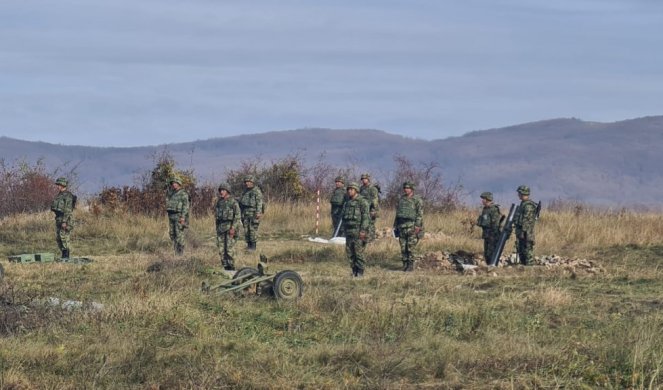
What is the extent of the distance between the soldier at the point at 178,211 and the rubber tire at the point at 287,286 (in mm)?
7680

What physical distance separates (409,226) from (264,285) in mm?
6784

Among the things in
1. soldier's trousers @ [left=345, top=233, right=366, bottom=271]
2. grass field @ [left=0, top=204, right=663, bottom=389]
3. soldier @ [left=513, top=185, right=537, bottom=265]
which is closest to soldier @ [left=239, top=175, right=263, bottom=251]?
grass field @ [left=0, top=204, right=663, bottom=389]

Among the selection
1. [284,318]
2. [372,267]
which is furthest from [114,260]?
[284,318]

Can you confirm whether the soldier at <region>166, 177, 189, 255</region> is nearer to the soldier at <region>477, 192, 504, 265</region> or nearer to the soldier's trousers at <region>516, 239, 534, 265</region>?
the soldier at <region>477, 192, 504, 265</region>

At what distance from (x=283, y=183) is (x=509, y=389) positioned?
3035 cm

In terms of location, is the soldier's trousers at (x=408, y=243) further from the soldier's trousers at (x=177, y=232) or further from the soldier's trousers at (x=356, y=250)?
the soldier's trousers at (x=177, y=232)

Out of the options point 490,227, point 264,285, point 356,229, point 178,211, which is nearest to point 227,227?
point 178,211

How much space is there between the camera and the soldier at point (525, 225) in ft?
76.5

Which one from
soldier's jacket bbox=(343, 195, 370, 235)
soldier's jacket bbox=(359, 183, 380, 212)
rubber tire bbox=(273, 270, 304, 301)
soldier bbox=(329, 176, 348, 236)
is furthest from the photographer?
soldier bbox=(329, 176, 348, 236)

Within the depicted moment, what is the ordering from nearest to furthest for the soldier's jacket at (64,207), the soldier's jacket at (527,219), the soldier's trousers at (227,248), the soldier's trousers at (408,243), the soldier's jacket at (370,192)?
the soldier's trousers at (227,248), the soldier's trousers at (408,243), the soldier's jacket at (527,219), the soldier's jacket at (64,207), the soldier's jacket at (370,192)

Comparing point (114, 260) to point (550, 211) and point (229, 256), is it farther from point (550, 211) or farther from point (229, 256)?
point (550, 211)

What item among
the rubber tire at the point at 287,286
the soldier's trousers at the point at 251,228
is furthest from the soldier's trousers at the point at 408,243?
the rubber tire at the point at 287,286

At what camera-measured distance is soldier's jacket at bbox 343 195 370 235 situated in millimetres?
20594

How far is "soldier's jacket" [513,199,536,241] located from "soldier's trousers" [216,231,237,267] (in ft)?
18.2
